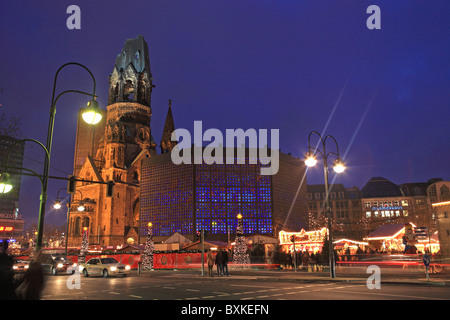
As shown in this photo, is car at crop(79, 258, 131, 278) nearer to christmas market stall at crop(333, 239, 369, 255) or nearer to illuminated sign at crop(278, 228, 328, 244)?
illuminated sign at crop(278, 228, 328, 244)

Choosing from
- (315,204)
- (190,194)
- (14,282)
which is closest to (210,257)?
(14,282)

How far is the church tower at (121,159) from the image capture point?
80.3 m

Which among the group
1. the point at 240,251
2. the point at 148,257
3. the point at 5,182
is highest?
the point at 5,182

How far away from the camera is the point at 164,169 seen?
80125mm

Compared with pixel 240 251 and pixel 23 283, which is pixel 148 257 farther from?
pixel 23 283

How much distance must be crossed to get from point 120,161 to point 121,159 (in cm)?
58

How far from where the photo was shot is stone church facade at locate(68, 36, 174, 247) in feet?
264

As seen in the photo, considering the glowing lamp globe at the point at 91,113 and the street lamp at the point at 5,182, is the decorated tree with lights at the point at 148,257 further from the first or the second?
the glowing lamp globe at the point at 91,113

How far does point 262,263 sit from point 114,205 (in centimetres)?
5265

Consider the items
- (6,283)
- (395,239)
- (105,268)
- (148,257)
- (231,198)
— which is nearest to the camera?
(6,283)

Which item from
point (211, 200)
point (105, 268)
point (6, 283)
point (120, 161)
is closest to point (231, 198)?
point (211, 200)

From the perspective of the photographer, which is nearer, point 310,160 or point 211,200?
point 310,160

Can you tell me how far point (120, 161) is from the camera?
84.0 metres
